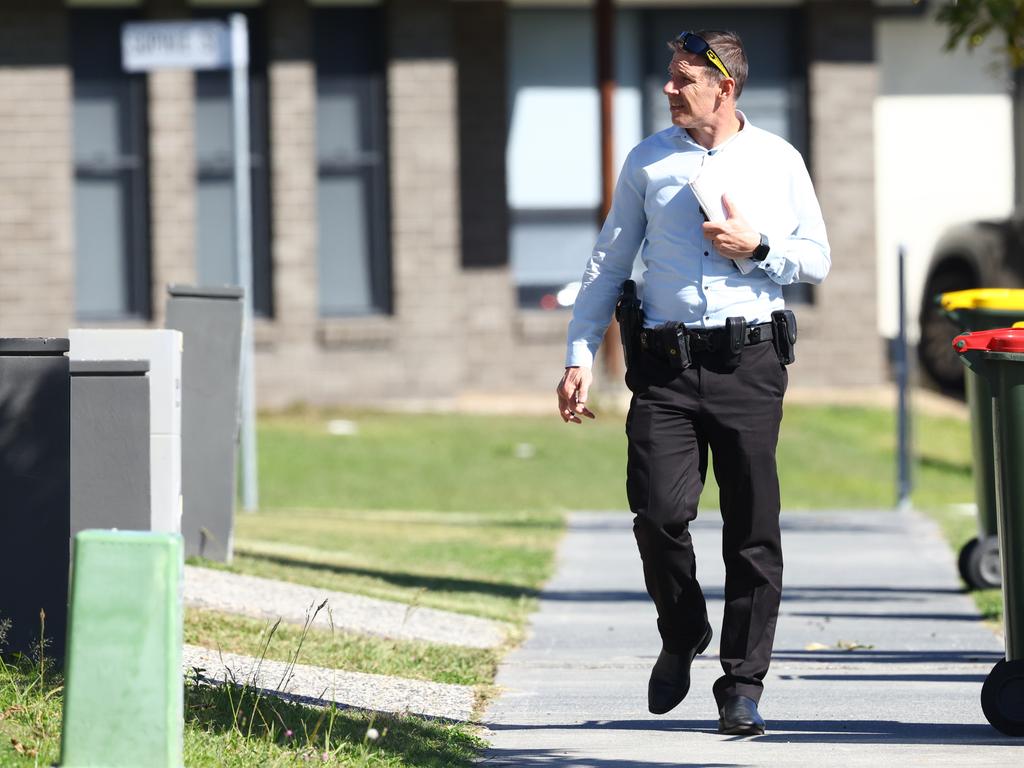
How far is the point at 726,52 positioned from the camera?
5.71 metres

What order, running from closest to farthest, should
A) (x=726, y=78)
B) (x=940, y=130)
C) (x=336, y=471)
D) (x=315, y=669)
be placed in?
(x=726, y=78) → (x=315, y=669) → (x=336, y=471) → (x=940, y=130)

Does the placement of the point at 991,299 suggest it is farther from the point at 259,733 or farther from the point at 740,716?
the point at 259,733

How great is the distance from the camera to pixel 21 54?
18250mm

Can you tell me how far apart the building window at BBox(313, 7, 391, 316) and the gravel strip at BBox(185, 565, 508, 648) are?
10370mm

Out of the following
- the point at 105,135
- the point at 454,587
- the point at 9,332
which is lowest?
the point at 454,587

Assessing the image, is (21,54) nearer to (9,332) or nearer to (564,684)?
(9,332)

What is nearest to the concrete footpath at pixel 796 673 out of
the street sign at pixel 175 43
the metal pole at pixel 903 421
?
the metal pole at pixel 903 421

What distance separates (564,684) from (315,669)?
0.83 m

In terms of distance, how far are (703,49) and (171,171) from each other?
13.3 meters

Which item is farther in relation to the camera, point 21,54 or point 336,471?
point 21,54

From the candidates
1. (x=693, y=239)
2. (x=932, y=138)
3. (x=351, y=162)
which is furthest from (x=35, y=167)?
(x=693, y=239)

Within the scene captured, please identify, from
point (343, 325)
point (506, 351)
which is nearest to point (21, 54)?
point (343, 325)

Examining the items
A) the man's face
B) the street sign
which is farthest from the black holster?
the street sign

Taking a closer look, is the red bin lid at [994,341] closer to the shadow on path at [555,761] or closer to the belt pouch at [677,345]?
the belt pouch at [677,345]
